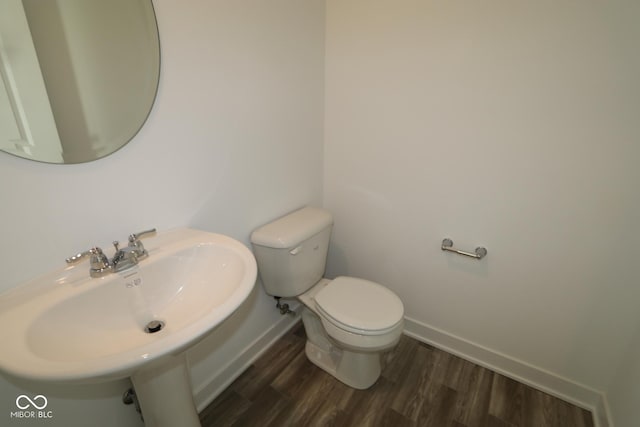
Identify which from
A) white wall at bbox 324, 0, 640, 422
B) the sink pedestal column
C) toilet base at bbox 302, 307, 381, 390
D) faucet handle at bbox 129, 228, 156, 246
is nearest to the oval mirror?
faucet handle at bbox 129, 228, 156, 246

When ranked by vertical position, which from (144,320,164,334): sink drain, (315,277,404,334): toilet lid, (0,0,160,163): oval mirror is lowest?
(315,277,404,334): toilet lid

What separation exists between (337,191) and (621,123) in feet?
4.04

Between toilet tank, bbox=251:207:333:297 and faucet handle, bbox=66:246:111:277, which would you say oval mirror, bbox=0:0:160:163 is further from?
toilet tank, bbox=251:207:333:297

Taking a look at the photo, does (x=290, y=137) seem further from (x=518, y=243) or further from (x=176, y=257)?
(x=518, y=243)

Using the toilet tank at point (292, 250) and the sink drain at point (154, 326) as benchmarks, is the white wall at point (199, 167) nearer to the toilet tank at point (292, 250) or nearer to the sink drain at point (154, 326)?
the toilet tank at point (292, 250)

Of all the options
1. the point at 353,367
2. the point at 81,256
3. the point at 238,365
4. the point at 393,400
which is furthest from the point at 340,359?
the point at 81,256

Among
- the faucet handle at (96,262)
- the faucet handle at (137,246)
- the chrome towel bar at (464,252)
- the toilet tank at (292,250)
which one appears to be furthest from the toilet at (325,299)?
the faucet handle at (96,262)

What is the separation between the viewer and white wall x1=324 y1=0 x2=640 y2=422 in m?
1.08

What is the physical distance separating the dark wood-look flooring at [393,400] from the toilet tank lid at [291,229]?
2.35ft

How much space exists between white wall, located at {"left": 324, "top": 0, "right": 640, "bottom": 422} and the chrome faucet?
115 centimetres

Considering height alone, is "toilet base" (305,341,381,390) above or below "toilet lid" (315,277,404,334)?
below

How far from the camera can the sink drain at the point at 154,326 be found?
2.77ft

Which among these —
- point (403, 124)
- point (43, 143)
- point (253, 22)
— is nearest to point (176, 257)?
point (43, 143)

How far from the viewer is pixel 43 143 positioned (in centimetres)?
77
